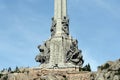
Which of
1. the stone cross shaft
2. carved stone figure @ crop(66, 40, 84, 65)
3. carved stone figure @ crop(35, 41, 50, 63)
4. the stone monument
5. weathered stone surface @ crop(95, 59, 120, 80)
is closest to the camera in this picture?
weathered stone surface @ crop(95, 59, 120, 80)

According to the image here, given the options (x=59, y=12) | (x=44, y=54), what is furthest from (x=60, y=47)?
(x=59, y=12)

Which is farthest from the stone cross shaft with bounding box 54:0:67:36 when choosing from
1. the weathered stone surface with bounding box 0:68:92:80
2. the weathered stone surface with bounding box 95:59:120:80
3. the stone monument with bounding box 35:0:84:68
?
the weathered stone surface with bounding box 95:59:120:80

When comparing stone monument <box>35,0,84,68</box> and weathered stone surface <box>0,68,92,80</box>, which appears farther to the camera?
stone monument <box>35,0,84,68</box>

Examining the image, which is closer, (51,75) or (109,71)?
(109,71)

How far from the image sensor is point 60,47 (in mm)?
73500

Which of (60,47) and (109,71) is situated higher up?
(60,47)

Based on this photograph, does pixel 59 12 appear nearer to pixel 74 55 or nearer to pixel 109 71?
pixel 74 55

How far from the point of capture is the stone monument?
7288 cm

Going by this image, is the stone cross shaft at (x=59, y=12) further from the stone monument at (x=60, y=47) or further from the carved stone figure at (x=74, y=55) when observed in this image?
the carved stone figure at (x=74, y=55)

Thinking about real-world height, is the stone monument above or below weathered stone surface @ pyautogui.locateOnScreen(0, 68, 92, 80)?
above

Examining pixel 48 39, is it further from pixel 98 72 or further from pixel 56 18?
pixel 98 72

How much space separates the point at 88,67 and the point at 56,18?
33.3 ft

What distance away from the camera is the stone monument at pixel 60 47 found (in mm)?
72875

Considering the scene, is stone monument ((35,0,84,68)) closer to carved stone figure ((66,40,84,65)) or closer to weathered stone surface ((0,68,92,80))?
carved stone figure ((66,40,84,65))
